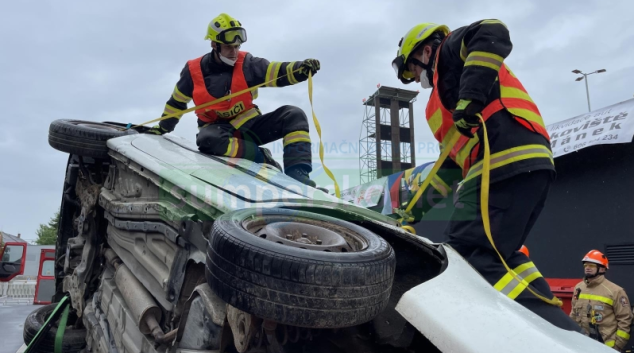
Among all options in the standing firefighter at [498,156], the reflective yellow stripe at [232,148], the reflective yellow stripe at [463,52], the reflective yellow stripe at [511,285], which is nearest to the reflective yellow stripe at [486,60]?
the standing firefighter at [498,156]

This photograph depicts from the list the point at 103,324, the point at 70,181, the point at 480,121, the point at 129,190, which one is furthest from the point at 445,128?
the point at 70,181

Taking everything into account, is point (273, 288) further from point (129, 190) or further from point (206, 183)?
point (129, 190)

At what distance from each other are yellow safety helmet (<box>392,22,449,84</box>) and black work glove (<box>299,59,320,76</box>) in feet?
2.98

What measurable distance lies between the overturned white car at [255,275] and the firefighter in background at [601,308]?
4251 mm

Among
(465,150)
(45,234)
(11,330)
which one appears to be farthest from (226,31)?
(45,234)

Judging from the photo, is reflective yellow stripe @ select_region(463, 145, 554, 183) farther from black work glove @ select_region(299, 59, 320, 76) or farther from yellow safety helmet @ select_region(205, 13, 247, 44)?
yellow safety helmet @ select_region(205, 13, 247, 44)

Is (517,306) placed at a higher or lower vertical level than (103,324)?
higher

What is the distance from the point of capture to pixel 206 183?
2.36 metres

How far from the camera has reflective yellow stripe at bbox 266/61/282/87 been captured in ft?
11.6

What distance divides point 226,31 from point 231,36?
0.05 meters

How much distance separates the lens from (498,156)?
2.15m

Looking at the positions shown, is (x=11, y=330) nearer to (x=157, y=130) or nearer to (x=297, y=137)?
(x=157, y=130)

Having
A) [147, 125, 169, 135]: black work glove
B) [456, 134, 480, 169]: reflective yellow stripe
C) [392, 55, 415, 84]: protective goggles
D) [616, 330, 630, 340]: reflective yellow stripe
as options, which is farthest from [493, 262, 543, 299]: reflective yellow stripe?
[616, 330, 630, 340]: reflective yellow stripe

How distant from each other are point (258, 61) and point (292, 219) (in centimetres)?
208
